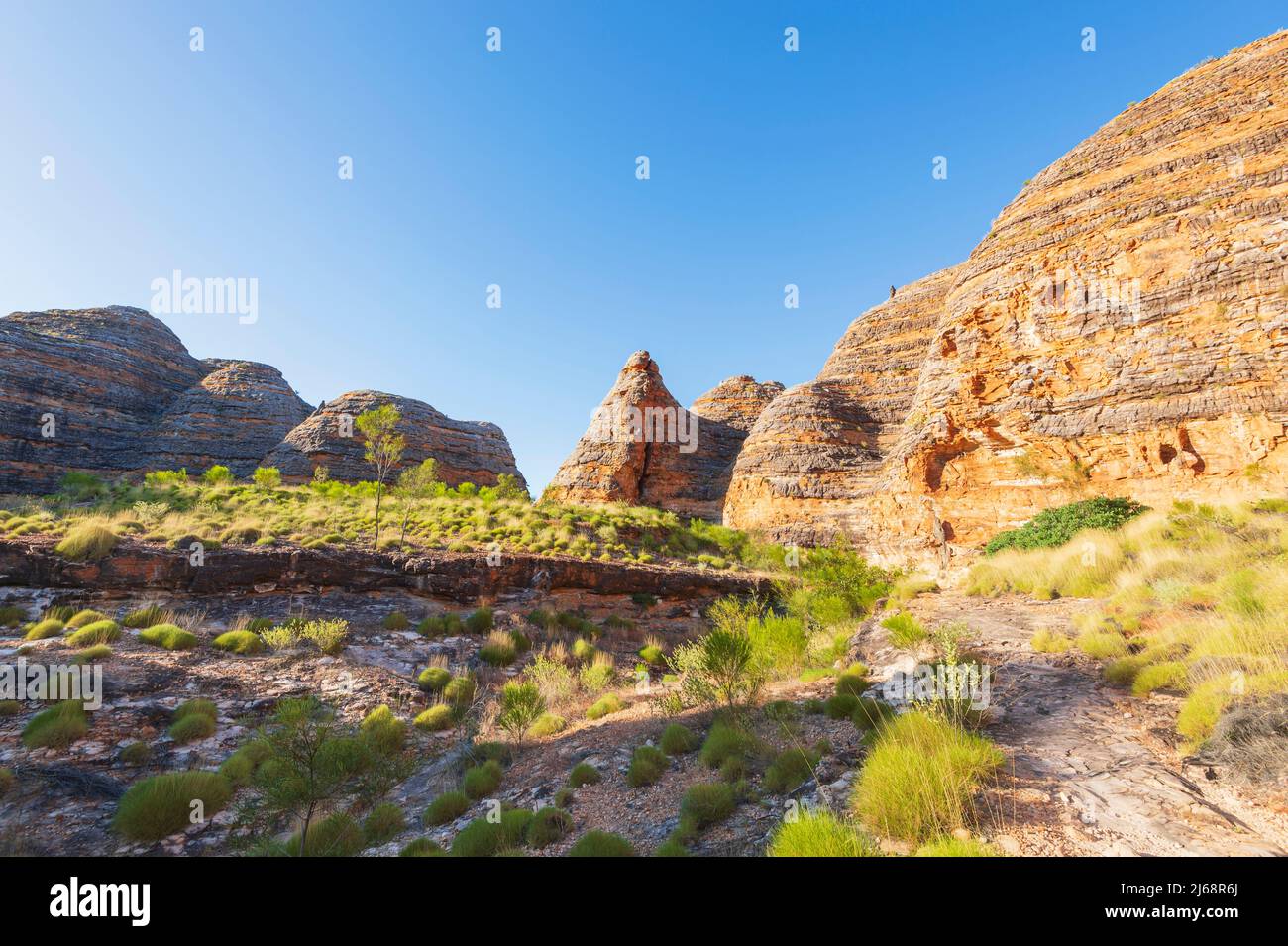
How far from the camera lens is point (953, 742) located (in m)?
3.85

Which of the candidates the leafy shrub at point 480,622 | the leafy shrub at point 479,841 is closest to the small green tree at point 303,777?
the leafy shrub at point 479,841

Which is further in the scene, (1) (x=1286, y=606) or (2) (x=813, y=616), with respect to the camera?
(2) (x=813, y=616)

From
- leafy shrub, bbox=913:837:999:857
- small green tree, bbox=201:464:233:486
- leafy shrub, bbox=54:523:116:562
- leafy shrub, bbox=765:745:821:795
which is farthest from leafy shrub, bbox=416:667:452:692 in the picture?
small green tree, bbox=201:464:233:486

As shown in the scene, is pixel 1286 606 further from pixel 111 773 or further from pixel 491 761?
pixel 111 773

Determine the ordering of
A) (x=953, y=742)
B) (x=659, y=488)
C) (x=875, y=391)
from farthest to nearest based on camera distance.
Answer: (x=659, y=488), (x=875, y=391), (x=953, y=742)

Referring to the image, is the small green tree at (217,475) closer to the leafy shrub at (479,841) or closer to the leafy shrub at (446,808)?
the leafy shrub at (446,808)

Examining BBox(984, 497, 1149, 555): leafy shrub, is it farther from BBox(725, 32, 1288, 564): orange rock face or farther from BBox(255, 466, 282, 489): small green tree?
BBox(255, 466, 282, 489): small green tree

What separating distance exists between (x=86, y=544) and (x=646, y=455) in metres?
27.6

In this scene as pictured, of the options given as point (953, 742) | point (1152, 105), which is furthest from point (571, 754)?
point (1152, 105)

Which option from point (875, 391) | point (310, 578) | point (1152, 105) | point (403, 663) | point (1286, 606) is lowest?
point (403, 663)

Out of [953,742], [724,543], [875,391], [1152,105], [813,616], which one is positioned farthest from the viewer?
[875,391]

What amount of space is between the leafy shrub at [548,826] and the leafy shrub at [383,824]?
2251 mm

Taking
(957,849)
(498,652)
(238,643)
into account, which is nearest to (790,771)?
(957,849)
